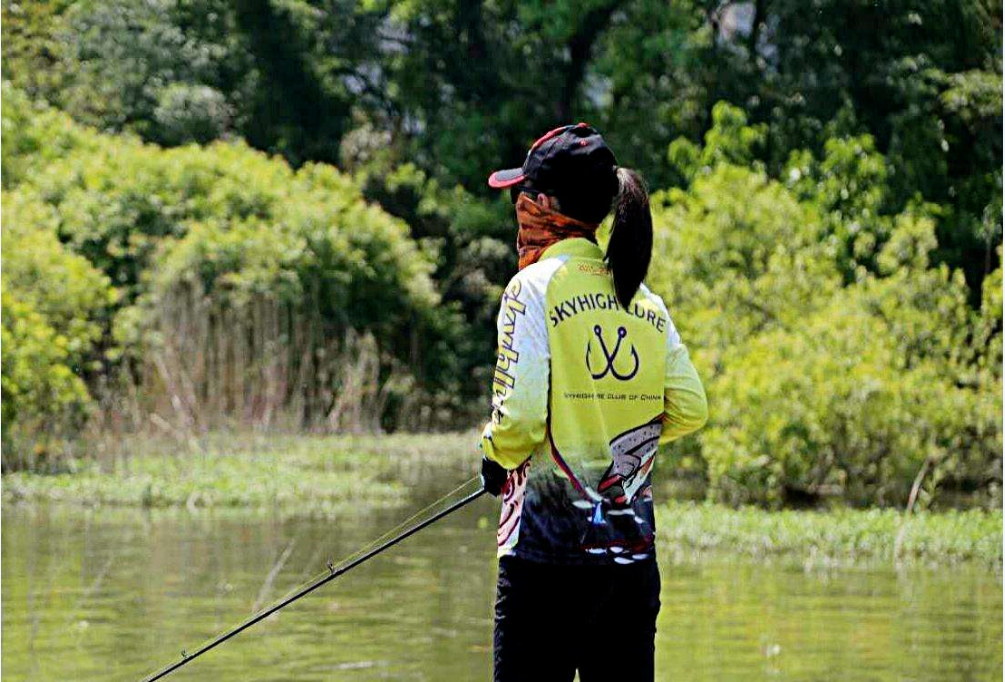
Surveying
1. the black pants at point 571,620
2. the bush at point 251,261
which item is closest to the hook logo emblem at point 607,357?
the black pants at point 571,620

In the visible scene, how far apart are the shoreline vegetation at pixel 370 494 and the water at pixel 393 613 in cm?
53

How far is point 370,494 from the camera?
51.1 ft

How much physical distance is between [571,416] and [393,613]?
576 centimetres

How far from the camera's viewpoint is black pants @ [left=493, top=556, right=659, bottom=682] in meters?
3.81

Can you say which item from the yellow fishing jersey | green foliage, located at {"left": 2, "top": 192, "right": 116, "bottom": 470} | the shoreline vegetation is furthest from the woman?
green foliage, located at {"left": 2, "top": 192, "right": 116, "bottom": 470}

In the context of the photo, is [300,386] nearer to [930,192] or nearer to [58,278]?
[58,278]

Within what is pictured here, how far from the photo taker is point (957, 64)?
75.2 feet

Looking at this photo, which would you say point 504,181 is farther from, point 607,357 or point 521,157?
point 521,157

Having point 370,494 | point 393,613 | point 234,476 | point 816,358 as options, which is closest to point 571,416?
point 393,613

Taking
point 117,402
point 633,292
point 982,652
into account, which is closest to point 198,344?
point 117,402

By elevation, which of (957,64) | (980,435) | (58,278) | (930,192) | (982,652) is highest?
(957,64)

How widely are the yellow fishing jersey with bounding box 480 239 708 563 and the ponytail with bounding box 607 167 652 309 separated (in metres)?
0.03

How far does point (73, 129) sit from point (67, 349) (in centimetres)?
1056

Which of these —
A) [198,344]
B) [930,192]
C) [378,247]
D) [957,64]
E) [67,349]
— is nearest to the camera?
[67,349]
